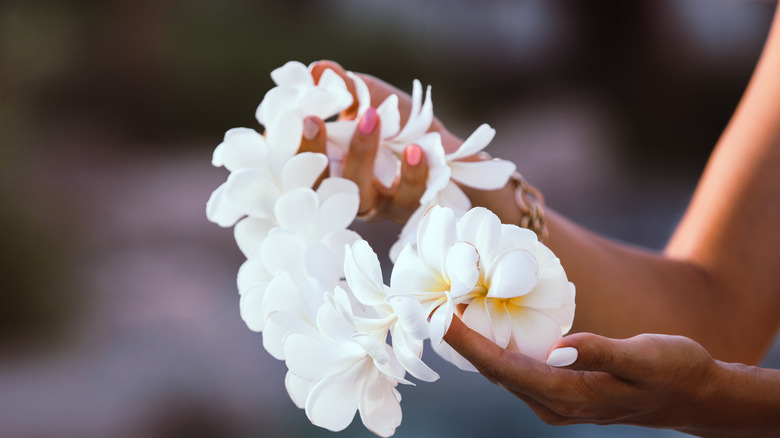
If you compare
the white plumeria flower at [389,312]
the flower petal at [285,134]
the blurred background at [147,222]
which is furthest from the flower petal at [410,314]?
the blurred background at [147,222]

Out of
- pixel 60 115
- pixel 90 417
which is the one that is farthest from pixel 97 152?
pixel 90 417

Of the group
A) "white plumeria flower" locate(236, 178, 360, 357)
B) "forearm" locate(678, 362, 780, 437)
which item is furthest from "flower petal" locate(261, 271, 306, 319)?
"forearm" locate(678, 362, 780, 437)

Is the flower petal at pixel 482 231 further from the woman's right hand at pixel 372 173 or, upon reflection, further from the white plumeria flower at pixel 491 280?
the woman's right hand at pixel 372 173

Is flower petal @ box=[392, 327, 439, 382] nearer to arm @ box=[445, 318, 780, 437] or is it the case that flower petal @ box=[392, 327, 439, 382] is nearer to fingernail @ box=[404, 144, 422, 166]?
arm @ box=[445, 318, 780, 437]

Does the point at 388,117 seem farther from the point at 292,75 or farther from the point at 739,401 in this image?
the point at 739,401

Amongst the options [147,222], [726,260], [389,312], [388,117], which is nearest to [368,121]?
[388,117]

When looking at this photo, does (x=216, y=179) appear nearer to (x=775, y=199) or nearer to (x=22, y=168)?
(x=22, y=168)
